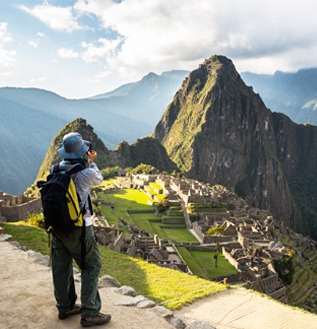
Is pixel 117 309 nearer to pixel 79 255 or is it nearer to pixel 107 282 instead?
pixel 79 255

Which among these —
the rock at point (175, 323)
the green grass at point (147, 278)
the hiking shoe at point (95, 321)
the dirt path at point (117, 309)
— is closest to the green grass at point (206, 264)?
the green grass at point (147, 278)

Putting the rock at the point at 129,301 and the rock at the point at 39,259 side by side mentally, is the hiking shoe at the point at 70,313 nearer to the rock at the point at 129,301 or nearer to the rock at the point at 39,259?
the rock at the point at 129,301

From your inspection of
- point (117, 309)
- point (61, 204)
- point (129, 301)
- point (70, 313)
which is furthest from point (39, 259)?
point (61, 204)

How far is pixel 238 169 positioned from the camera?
5846 inches

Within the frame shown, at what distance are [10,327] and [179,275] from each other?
6552 mm

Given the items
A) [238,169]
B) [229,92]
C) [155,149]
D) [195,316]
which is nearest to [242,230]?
[195,316]

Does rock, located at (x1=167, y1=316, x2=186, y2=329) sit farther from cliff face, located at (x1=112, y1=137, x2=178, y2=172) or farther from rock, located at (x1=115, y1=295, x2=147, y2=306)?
cliff face, located at (x1=112, y1=137, x2=178, y2=172)

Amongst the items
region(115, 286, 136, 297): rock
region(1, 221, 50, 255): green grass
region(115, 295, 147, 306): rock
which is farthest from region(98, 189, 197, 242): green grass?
region(115, 295, 147, 306): rock

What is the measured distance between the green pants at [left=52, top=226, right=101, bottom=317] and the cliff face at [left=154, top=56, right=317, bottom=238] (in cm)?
12323

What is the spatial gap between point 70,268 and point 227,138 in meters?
150

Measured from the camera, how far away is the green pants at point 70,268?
4.66 meters

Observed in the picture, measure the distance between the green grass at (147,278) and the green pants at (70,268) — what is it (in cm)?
321

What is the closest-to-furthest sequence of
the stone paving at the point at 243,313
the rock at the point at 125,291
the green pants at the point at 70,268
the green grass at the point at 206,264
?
the green pants at the point at 70,268
the rock at the point at 125,291
the stone paving at the point at 243,313
the green grass at the point at 206,264

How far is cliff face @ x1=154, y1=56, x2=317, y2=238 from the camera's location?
5507 inches
